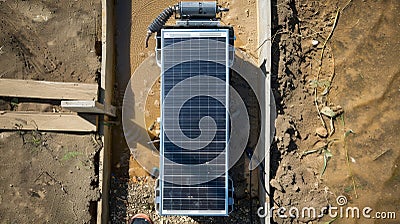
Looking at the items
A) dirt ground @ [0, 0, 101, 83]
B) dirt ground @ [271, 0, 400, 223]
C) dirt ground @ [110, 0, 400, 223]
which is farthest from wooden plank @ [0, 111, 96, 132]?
dirt ground @ [271, 0, 400, 223]

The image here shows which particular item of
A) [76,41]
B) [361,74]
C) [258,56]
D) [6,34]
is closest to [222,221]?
[258,56]

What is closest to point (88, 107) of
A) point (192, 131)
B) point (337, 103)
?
point (192, 131)

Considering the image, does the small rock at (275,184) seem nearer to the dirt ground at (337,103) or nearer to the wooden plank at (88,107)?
the dirt ground at (337,103)

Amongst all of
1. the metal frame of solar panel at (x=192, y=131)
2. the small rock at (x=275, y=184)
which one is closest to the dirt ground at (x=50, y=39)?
the metal frame of solar panel at (x=192, y=131)

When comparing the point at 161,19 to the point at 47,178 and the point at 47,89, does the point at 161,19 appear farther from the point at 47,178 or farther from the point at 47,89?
the point at 47,178

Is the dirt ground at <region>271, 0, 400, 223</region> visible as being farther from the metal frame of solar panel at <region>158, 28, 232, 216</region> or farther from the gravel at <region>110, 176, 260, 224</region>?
the metal frame of solar panel at <region>158, 28, 232, 216</region>
